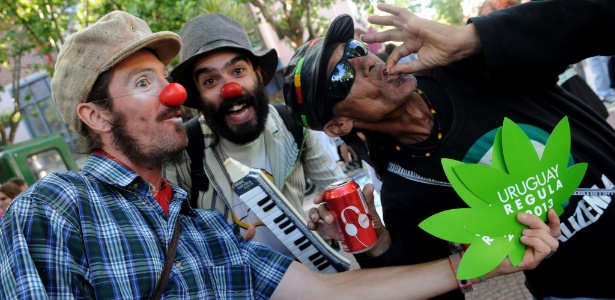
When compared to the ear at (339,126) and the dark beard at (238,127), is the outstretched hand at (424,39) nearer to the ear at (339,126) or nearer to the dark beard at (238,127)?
the ear at (339,126)

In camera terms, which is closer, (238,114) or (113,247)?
(113,247)

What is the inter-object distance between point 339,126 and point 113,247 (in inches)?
38.2

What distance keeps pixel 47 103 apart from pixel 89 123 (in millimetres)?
21456

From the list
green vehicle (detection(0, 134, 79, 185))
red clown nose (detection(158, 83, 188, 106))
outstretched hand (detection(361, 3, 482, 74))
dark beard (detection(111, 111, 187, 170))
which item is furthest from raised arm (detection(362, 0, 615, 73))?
green vehicle (detection(0, 134, 79, 185))

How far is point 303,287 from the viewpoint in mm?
2004

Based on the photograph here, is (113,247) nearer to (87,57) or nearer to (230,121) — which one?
(87,57)

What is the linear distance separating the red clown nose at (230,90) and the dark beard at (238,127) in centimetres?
4

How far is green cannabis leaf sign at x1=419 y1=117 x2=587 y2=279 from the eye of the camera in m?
1.41

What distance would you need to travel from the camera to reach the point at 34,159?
10.2 m

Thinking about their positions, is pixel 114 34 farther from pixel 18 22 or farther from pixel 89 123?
pixel 18 22

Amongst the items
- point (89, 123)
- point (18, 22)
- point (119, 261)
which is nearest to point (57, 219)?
point (119, 261)

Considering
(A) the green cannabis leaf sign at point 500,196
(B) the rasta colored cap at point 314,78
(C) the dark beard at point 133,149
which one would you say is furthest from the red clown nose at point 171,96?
(A) the green cannabis leaf sign at point 500,196

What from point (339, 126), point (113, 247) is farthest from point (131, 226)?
point (339, 126)

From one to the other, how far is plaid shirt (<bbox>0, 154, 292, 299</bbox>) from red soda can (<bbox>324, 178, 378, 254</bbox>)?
367 millimetres
